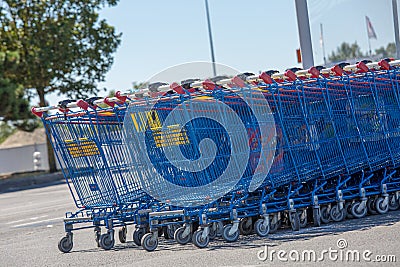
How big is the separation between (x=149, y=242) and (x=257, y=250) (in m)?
1.38

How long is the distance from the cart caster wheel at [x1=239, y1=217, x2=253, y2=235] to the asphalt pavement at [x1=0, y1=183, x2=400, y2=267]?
0.57 feet

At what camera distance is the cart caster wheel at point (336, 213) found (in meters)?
9.48

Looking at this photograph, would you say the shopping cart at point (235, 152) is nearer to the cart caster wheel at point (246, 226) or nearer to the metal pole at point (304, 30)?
the cart caster wheel at point (246, 226)

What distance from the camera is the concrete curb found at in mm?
29239

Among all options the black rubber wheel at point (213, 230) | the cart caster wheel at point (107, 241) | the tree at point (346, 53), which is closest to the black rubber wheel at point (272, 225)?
the black rubber wheel at point (213, 230)

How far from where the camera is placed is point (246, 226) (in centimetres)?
933

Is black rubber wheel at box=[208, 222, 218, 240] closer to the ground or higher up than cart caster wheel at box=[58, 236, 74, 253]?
higher up

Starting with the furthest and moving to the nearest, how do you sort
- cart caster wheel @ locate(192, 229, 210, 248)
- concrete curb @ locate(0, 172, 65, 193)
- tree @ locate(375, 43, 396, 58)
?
concrete curb @ locate(0, 172, 65, 193)
tree @ locate(375, 43, 396, 58)
cart caster wheel @ locate(192, 229, 210, 248)

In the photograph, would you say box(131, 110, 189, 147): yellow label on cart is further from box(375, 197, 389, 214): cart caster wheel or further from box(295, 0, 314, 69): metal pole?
box(295, 0, 314, 69): metal pole

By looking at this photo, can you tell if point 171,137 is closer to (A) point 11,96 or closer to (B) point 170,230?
(B) point 170,230

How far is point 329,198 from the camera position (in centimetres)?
955

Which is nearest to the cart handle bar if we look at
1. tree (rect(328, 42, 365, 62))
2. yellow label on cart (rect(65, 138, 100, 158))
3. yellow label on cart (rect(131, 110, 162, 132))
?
yellow label on cart (rect(131, 110, 162, 132))

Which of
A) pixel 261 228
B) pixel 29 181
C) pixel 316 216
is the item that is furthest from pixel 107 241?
pixel 29 181

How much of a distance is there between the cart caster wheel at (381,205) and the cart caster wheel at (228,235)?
6.13ft
